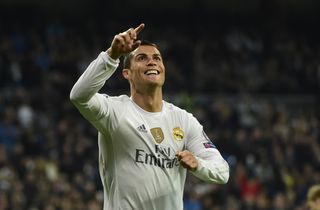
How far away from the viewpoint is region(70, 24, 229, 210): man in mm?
5605

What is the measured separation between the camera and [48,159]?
1503 centimetres

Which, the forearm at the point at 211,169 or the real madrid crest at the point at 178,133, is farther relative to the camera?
the real madrid crest at the point at 178,133

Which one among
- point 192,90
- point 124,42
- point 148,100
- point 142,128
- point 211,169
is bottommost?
point 192,90

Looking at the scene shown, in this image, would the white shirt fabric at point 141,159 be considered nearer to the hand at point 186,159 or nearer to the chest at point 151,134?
the chest at point 151,134

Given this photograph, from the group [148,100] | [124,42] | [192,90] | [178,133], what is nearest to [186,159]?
[178,133]

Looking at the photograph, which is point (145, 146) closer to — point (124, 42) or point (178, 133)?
point (178, 133)

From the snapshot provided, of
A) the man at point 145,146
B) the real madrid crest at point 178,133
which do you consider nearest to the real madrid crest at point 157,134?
the man at point 145,146

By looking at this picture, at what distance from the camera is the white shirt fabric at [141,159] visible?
5.61m

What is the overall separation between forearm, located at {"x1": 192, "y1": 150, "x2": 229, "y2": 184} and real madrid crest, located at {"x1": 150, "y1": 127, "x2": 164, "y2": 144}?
11.8 inches

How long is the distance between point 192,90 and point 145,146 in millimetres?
13566

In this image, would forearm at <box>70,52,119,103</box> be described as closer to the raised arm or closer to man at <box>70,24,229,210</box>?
the raised arm

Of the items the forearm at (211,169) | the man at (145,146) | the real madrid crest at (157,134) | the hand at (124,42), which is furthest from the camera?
the real madrid crest at (157,134)

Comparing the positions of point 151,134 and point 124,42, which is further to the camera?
point 151,134

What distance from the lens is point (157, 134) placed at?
5750 millimetres
